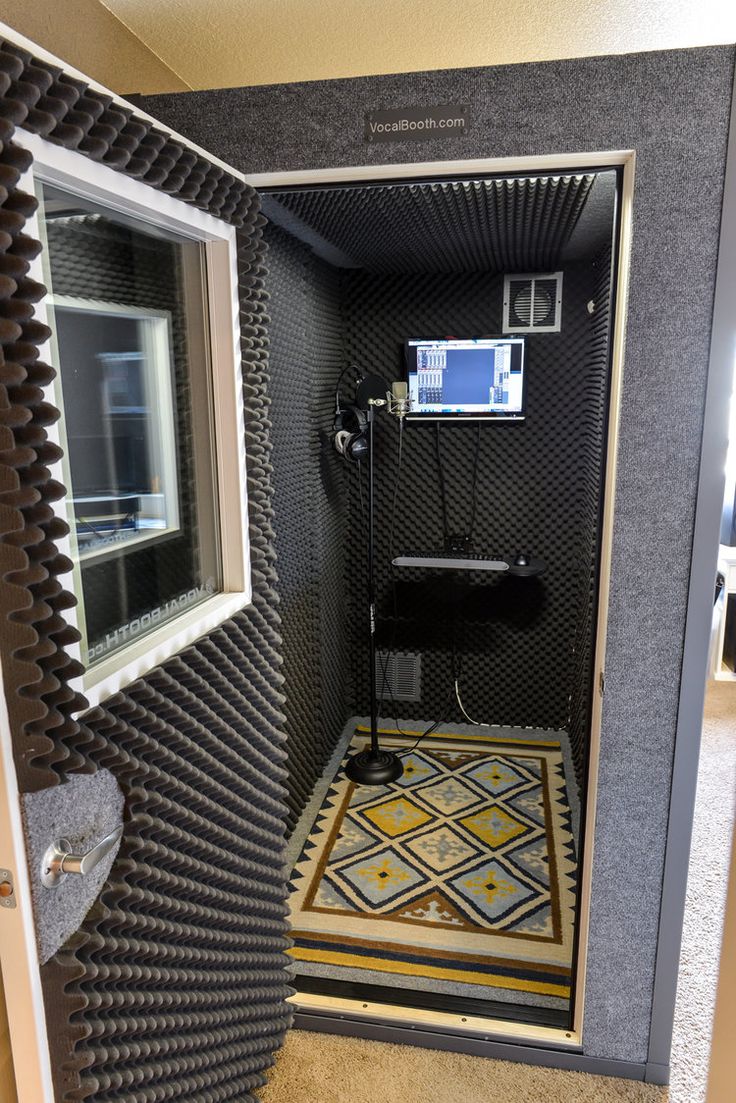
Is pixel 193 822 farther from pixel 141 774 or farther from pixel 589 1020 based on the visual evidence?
pixel 589 1020

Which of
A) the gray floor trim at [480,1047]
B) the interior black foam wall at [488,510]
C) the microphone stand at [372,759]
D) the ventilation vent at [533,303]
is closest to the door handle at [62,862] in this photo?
→ the gray floor trim at [480,1047]

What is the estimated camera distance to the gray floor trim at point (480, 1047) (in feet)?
6.27

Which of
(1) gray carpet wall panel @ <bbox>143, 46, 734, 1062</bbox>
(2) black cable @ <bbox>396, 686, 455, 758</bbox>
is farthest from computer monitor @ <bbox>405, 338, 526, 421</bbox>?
(1) gray carpet wall panel @ <bbox>143, 46, 734, 1062</bbox>

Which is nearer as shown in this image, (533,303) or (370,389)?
(370,389)

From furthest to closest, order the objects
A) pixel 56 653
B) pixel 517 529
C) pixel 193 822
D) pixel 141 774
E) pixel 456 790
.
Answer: pixel 517 529 < pixel 456 790 < pixel 193 822 < pixel 141 774 < pixel 56 653

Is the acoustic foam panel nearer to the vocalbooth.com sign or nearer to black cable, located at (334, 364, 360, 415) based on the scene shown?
the vocalbooth.com sign

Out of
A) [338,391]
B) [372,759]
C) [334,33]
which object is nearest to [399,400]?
[338,391]

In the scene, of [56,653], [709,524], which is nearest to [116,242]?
[56,653]

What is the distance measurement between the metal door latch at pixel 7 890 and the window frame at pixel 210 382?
0.91 feet

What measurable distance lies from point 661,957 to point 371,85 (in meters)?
2.13

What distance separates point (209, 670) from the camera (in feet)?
5.38

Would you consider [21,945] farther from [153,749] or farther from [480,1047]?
[480,1047]

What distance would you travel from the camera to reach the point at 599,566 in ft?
6.01

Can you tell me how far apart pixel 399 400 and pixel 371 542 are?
646 mm
